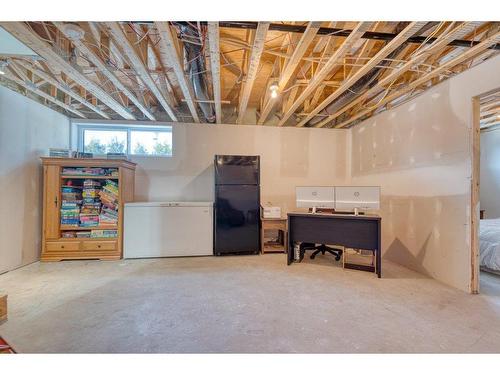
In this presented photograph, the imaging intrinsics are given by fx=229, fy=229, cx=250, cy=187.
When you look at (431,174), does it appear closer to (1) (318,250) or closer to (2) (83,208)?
(1) (318,250)

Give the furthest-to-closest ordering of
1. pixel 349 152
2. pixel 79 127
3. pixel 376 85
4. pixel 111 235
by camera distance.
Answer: pixel 349 152, pixel 79 127, pixel 111 235, pixel 376 85

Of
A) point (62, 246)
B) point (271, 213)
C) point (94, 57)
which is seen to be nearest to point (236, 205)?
point (271, 213)

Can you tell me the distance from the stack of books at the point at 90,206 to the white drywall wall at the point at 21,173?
2.06ft

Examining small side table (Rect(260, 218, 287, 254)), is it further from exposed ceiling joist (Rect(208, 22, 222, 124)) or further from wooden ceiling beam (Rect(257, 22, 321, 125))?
exposed ceiling joist (Rect(208, 22, 222, 124))

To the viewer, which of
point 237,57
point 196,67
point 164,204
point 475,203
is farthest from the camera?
point 164,204

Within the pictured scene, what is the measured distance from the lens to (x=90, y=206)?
149 inches

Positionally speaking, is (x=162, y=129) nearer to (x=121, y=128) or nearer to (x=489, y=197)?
(x=121, y=128)

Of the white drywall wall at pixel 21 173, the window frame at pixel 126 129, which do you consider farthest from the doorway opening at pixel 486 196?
the white drywall wall at pixel 21 173

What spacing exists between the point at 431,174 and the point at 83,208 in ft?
17.1

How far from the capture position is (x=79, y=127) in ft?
14.6

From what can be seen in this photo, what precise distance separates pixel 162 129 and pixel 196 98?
1471 mm

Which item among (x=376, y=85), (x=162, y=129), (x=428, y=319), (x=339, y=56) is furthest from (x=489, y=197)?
(x=162, y=129)

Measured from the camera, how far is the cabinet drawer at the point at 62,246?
3.59 m

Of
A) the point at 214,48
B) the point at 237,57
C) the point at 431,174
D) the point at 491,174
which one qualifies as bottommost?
the point at 431,174
